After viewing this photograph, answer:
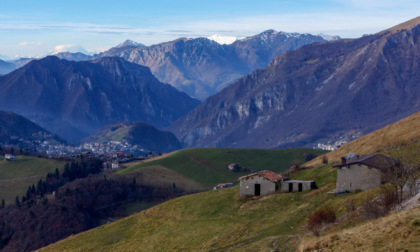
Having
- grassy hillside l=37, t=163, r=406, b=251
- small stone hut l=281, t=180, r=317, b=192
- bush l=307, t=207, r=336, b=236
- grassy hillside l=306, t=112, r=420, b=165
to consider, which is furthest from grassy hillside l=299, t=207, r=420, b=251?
grassy hillside l=306, t=112, r=420, b=165

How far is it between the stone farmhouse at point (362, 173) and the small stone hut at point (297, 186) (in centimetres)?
902

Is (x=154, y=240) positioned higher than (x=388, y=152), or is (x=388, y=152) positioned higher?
(x=388, y=152)

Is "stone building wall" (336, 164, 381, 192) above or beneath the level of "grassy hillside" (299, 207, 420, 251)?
beneath

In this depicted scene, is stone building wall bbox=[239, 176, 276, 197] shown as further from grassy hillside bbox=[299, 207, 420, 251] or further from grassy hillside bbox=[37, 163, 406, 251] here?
grassy hillside bbox=[299, 207, 420, 251]

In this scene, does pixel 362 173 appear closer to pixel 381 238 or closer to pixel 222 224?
pixel 222 224

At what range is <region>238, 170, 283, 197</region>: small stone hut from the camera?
2971 inches

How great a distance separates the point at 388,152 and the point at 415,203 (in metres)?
35.5

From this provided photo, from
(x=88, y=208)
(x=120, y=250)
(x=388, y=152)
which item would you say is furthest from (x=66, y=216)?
(x=388, y=152)

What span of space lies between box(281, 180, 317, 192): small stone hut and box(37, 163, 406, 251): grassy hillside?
186 centimetres

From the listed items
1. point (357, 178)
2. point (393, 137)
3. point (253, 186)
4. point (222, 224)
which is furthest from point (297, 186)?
point (393, 137)

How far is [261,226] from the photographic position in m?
58.0

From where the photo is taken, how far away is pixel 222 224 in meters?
64.5

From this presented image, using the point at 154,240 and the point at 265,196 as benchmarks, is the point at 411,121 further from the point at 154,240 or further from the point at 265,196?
the point at 154,240

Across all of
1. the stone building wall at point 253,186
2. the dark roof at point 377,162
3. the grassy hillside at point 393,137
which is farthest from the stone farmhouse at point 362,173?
the grassy hillside at point 393,137
